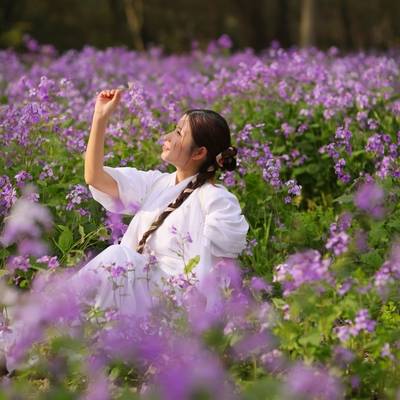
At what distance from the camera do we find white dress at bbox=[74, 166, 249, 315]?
12.0 ft

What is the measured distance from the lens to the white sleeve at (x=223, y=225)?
378 cm

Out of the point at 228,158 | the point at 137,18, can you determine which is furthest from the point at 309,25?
the point at 228,158

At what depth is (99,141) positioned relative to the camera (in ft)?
13.0

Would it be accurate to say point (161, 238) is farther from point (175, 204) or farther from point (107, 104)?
point (107, 104)

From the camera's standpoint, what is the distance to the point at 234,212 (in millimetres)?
3822

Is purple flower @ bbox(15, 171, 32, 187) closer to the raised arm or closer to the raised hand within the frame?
the raised arm

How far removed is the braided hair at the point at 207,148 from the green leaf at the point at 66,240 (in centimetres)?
33

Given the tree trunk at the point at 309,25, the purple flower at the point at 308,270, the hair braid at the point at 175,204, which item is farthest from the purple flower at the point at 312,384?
the tree trunk at the point at 309,25

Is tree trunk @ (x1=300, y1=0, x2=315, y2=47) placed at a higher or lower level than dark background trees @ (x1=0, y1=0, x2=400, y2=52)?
higher

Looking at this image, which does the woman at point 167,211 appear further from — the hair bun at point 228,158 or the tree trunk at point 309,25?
the tree trunk at point 309,25

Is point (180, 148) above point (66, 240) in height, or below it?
above

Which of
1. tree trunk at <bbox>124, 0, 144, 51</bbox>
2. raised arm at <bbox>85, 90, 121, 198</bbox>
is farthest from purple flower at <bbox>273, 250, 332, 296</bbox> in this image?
tree trunk at <bbox>124, 0, 144, 51</bbox>

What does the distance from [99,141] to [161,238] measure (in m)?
0.51

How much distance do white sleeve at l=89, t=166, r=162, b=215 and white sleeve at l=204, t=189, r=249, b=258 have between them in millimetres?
426
